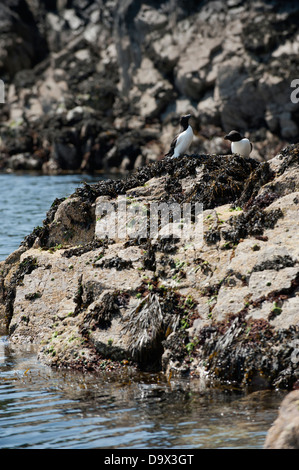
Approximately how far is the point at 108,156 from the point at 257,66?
14.4 m

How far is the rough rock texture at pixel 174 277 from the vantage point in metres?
8.92

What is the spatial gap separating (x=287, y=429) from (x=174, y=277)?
4.70 meters

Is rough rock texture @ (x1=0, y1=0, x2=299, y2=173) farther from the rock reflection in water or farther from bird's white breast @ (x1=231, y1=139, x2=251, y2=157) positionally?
the rock reflection in water

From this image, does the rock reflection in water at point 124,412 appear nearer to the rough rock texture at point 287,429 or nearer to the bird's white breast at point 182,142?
the rough rock texture at point 287,429

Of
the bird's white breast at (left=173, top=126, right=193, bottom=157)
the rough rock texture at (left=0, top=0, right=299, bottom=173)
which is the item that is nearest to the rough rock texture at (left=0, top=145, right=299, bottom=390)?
the bird's white breast at (left=173, top=126, right=193, bottom=157)

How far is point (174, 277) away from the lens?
33.9 feet

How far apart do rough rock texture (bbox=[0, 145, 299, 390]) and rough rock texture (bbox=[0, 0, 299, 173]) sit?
36.7 m

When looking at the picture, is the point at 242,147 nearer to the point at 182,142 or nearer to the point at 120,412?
the point at 182,142

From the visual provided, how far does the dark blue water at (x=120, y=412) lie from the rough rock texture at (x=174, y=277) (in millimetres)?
461

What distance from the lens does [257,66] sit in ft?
168

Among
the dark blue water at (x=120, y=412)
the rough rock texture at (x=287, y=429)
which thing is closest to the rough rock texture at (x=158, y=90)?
the dark blue water at (x=120, y=412)

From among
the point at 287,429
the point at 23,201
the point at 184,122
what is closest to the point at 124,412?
the point at 287,429

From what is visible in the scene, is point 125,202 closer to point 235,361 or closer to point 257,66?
point 235,361
